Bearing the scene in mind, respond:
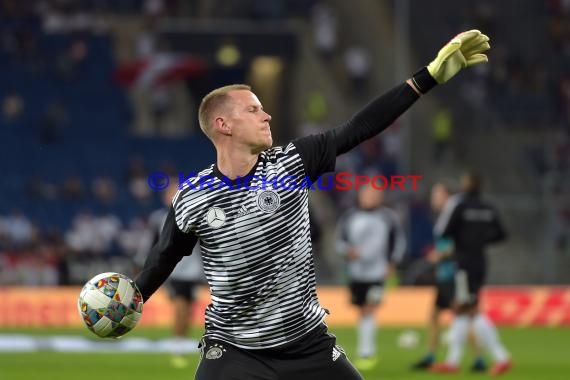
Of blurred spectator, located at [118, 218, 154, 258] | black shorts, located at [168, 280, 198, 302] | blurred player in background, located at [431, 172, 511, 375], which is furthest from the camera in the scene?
blurred spectator, located at [118, 218, 154, 258]

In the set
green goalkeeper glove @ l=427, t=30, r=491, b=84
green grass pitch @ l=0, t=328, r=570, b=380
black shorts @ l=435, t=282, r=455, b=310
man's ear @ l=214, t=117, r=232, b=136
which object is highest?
green goalkeeper glove @ l=427, t=30, r=491, b=84

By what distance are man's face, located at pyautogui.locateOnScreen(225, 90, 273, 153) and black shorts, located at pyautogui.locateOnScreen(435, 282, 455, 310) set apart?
9.36m

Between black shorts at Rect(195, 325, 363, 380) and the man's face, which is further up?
the man's face

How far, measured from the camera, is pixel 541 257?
25.8m

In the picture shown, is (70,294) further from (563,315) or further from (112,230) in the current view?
(563,315)

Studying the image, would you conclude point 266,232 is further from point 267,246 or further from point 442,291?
point 442,291

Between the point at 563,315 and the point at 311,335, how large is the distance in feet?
58.3

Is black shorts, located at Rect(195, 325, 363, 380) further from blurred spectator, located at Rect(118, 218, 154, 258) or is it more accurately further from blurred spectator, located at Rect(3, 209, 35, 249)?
blurred spectator, located at Rect(3, 209, 35, 249)

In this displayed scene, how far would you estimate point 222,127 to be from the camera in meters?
6.73

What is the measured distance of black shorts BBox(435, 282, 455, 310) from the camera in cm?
1565

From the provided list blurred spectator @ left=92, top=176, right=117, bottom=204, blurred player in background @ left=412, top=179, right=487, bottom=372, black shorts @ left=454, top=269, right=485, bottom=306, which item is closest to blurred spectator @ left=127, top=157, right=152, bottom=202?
blurred spectator @ left=92, top=176, right=117, bottom=204

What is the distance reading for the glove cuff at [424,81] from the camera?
21.2 ft

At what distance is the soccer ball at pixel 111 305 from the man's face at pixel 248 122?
3.44 ft

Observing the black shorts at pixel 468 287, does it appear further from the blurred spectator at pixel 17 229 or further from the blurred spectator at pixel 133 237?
the blurred spectator at pixel 17 229
